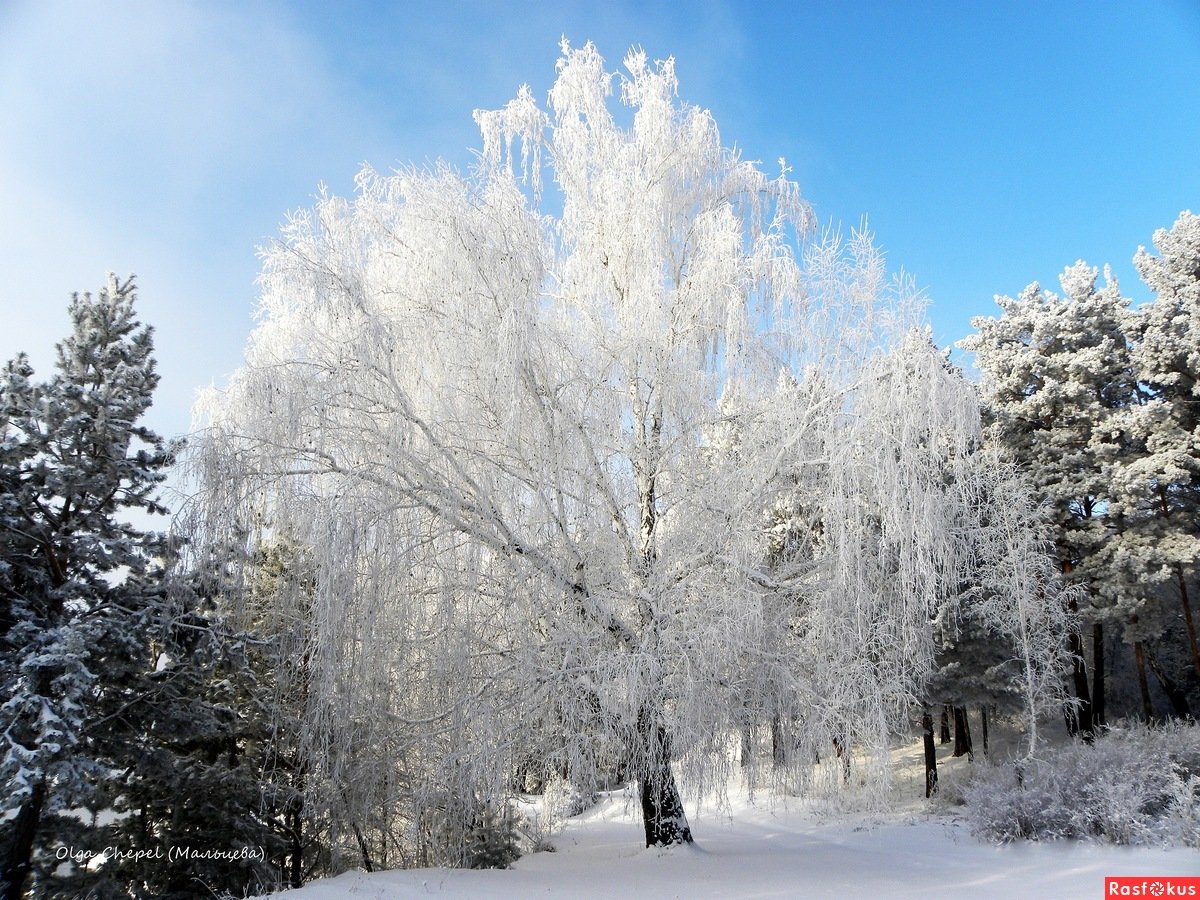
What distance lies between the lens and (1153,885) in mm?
5633

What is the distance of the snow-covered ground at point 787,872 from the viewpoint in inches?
238

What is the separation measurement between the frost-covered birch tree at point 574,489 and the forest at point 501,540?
41 millimetres

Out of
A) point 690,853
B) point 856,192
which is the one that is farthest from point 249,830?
point 856,192

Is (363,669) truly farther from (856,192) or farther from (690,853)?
(856,192)

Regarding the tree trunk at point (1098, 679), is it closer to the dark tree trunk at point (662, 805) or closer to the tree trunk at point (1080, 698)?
the tree trunk at point (1080, 698)

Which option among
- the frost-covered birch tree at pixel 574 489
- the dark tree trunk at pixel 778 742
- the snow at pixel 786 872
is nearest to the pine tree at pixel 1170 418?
the snow at pixel 786 872

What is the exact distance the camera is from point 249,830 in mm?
7523

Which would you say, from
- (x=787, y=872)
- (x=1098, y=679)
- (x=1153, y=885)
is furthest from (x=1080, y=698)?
(x=787, y=872)

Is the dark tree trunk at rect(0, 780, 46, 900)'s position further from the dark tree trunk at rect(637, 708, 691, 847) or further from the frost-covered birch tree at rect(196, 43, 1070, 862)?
the dark tree trunk at rect(637, 708, 691, 847)

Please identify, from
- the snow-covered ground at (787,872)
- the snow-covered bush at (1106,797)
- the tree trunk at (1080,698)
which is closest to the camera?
the snow-covered ground at (787,872)

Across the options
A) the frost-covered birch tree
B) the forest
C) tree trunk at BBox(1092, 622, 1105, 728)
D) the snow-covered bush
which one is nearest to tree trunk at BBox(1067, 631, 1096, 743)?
tree trunk at BBox(1092, 622, 1105, 728)

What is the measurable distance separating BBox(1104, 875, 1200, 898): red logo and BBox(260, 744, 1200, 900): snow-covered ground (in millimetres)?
→ 106

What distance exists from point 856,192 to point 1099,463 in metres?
10.2

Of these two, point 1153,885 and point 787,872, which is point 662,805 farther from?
point 1153,885
